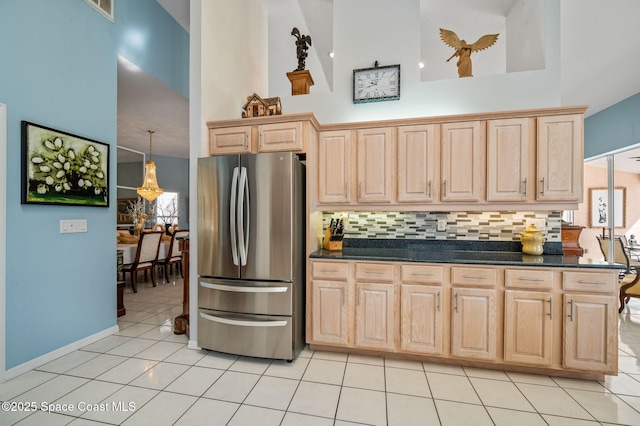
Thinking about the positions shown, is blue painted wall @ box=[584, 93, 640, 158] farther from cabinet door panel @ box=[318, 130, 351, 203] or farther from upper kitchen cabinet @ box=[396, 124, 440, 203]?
cabinet door panel @ box=[318, 130, 351, 203]

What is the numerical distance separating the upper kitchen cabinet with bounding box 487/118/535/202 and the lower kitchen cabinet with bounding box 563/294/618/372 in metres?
0.91

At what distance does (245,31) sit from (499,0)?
9.64 feet

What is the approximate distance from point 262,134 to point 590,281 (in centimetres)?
290

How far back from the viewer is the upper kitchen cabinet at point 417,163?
269cm

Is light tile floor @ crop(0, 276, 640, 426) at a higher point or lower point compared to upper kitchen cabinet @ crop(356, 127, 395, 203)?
lower

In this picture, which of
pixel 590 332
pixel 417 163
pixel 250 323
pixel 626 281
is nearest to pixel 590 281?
pixel 590 332

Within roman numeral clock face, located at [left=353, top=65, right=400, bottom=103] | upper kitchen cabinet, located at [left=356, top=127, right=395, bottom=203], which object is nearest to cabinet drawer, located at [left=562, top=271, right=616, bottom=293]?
upper kitchen cabinet, located at [left=356, top=127, right=395, bottom=203]

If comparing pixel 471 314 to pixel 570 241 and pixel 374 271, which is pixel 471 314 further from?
pixel 570 241

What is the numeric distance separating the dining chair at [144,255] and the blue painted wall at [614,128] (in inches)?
316

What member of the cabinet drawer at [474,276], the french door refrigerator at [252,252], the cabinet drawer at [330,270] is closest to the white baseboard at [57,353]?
the french door refrigerator at [252,252]

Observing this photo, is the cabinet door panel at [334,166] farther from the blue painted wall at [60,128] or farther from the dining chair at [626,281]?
the dining chair at [626,281]

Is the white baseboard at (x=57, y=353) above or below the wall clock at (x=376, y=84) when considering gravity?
below

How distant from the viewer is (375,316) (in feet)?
8.21

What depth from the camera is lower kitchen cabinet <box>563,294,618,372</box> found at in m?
2.12
